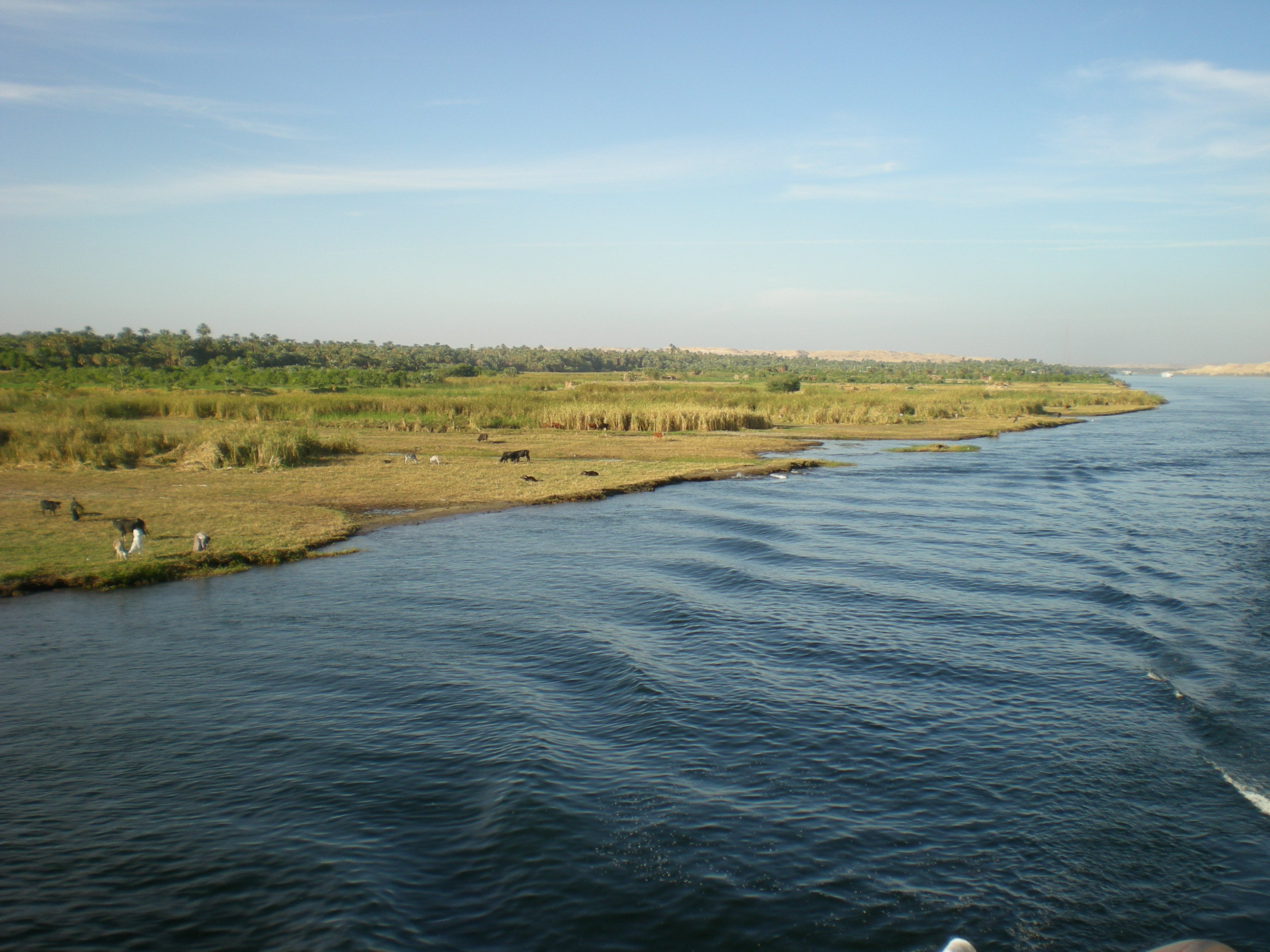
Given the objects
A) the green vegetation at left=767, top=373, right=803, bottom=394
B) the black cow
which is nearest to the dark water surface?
the black cow

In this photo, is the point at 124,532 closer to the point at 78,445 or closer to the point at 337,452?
the point at 78,445

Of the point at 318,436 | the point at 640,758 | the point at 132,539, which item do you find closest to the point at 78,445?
the point at 318,436

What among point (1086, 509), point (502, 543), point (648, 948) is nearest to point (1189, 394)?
point (1086, 509)

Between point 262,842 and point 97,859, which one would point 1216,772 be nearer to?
point 262,842

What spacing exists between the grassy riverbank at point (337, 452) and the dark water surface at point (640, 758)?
328cm

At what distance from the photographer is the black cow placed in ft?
61.4

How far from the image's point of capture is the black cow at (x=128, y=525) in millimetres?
18719

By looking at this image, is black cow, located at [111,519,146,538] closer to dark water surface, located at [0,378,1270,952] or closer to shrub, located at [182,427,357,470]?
dark water surface, located at [0,378,1270,952]

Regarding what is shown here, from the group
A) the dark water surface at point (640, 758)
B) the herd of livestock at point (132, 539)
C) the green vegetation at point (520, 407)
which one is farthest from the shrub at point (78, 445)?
the dark water surface at point (640, 758)

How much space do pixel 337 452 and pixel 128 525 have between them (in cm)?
2011

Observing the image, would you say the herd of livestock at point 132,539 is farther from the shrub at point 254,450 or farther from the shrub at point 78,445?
the shrub at point 78,445

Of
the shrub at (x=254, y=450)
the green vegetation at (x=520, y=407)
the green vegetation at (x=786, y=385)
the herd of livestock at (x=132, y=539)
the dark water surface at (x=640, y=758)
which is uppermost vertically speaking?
the green vegetation at (x=786, y=385)

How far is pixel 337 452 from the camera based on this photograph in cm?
3903

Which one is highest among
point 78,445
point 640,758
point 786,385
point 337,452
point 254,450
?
point 786,385
